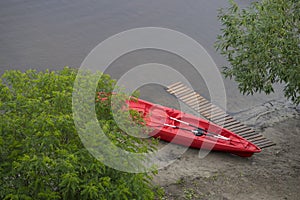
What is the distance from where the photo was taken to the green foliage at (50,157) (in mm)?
8625

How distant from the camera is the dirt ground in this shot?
46.1ft

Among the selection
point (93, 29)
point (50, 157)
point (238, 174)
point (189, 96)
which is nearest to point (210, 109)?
point (189, 96)

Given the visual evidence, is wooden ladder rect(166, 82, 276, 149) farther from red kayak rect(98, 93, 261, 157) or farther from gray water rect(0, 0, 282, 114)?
red kayak rect(98, 93, 261, 157)

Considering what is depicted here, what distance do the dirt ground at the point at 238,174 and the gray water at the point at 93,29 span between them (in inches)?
119

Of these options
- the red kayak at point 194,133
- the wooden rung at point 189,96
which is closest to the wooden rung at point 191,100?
the wooden rung at point 189,96

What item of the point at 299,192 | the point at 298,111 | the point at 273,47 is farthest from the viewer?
the point at 298,111

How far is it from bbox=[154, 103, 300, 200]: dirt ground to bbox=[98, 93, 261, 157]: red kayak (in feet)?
1.29

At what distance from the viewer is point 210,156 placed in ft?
51.8

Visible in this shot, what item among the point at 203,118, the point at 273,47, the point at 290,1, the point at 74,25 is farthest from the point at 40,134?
the point at 74,25

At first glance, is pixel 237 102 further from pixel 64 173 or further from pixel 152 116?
pixel 64 173

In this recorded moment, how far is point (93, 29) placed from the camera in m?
23.1

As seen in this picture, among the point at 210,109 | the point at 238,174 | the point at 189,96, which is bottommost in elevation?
the point at 238,174

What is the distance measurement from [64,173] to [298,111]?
12334 millimetres

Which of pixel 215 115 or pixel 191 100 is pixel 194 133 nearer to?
pixel 215 115
